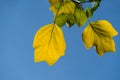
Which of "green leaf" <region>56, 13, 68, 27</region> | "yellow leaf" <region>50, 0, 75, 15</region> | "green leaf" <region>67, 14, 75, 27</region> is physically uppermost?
"yellow leaf" <region>50, 0, 75, 15</region>

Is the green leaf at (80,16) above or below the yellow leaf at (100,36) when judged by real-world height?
above

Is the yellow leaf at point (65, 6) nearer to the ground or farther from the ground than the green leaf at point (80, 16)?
farther from the ground

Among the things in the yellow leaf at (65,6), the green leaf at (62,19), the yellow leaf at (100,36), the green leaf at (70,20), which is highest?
the yellow leaf at (65,6)

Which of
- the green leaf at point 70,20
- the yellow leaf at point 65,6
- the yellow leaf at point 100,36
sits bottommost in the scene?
the yellow leaf at point 100,36
